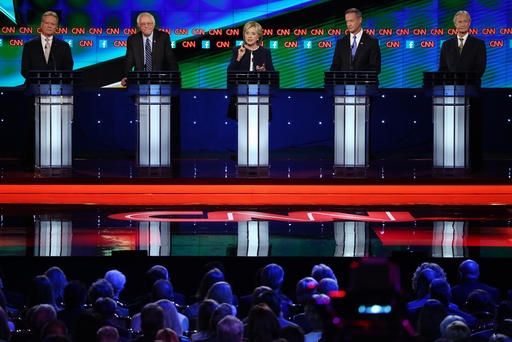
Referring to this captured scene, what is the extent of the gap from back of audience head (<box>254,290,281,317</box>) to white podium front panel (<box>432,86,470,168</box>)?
572cm

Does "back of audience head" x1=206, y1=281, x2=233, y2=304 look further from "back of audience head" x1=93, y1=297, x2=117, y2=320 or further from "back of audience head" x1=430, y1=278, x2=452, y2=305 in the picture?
"back of audience head" x1=430, y1=278, x2=452, y2=305

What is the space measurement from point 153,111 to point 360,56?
2.44 m

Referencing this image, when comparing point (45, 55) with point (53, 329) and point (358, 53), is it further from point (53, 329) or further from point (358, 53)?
point (53, 329)

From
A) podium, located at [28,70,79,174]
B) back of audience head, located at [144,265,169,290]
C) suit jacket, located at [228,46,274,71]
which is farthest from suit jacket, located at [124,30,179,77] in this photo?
back of audience head, located at [144,265,169,290]

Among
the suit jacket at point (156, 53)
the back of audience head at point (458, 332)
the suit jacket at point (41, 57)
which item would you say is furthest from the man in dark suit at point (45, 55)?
the back of audience head at point (458, 332)

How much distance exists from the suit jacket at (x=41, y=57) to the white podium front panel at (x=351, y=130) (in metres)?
3.02

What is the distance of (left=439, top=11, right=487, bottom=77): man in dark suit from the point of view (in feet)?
36.5

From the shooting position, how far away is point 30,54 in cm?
1112

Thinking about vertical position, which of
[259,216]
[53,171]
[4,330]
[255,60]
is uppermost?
[255,60]

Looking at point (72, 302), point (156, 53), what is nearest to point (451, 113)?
point (156, 53)

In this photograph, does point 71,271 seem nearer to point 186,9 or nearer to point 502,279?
point 502,279

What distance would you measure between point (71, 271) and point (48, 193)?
3.20 metres

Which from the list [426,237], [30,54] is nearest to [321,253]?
[426,237]

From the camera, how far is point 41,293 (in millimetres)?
5699
